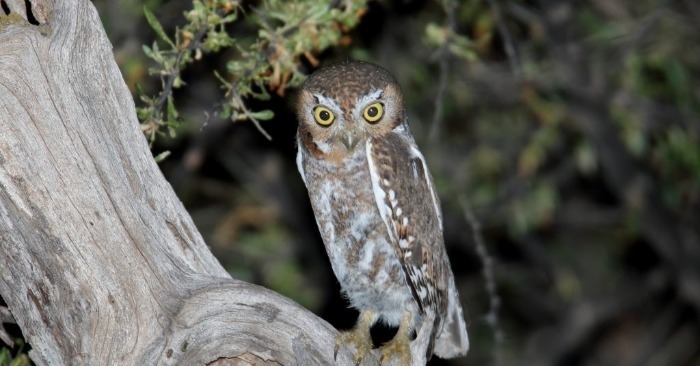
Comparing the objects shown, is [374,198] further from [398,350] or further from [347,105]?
[398,350]

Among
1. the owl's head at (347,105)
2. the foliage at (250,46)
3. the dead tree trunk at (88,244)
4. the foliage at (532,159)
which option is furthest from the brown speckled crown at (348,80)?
the dead tree trunk at (88,244)

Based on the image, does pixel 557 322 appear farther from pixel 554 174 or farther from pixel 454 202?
pixel 454 202

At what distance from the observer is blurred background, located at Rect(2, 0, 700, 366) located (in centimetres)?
596

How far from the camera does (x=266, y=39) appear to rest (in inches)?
156

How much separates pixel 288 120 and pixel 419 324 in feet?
6.91

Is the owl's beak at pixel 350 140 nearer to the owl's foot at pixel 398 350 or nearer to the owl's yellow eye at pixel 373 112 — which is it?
the owl's yellow eye at pixel 373 112

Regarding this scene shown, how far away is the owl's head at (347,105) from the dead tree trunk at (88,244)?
2.89ft

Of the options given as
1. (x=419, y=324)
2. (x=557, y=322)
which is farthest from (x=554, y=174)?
(x=419, y=324)

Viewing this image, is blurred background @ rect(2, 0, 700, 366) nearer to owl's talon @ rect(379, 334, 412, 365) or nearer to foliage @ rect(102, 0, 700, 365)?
foliage @ rect(102, 0, 700, 365)

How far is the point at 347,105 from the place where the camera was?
3811 mm

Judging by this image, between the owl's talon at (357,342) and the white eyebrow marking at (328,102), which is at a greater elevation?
the white eyebrow marking at (328,102)

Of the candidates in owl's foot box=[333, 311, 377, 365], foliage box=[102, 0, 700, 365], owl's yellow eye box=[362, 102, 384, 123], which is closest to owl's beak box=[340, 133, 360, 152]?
owl's yellow eye box=[362, 102, 384, 123]

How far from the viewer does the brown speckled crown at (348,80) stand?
12.5 feet

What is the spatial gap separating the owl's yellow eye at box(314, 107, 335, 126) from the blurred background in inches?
35.7
